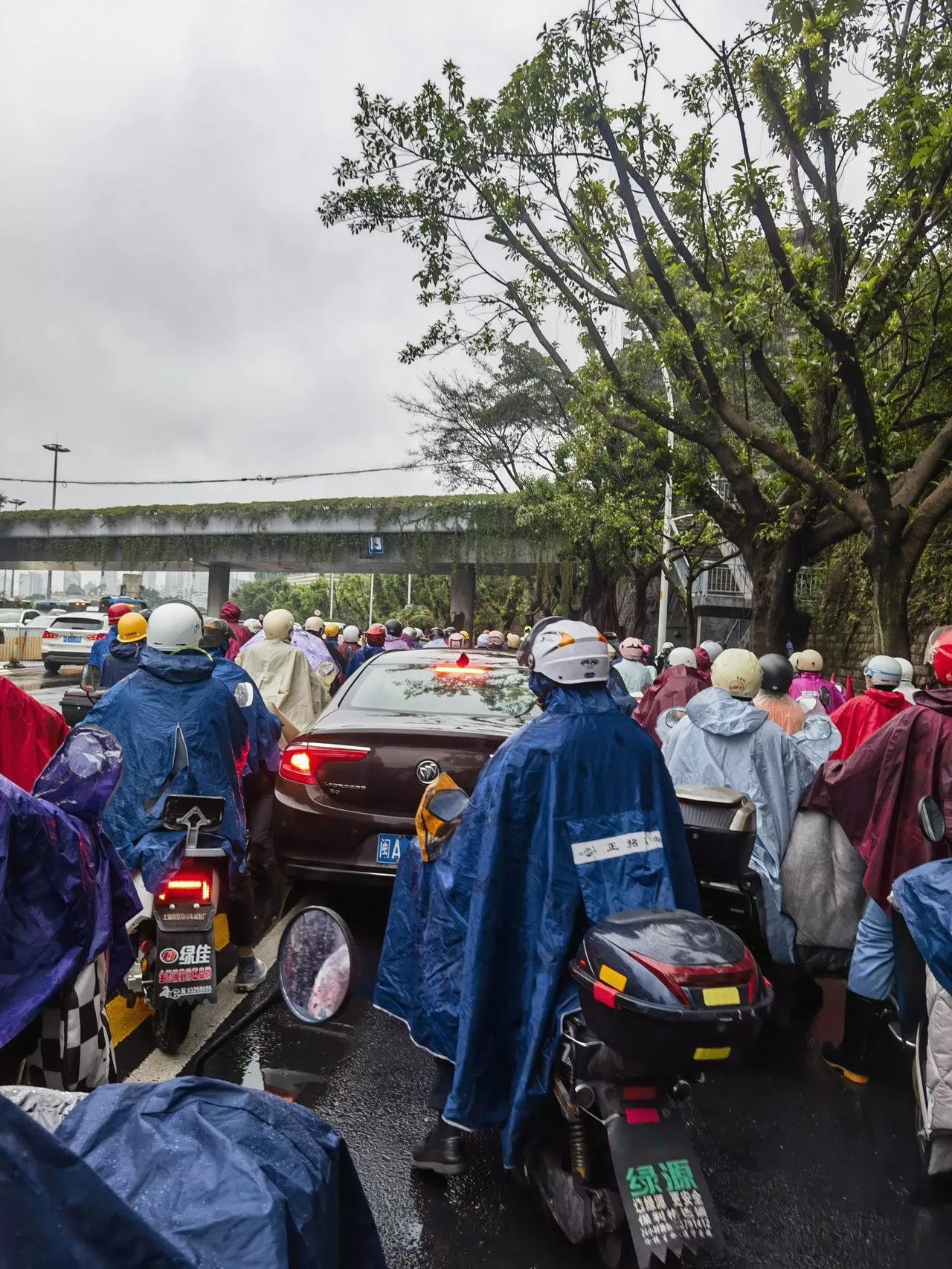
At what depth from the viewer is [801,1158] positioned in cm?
353

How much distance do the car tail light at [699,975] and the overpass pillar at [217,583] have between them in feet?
123

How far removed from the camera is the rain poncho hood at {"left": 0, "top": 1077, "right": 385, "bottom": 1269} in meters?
1.09

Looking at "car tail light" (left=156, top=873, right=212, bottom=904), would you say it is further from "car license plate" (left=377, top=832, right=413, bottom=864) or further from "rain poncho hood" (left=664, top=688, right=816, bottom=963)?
"rain poncho hood" (left=664, top=688, right=816, bottom=963)

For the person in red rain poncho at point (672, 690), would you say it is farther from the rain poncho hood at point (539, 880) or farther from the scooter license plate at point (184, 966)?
the rain poncho hood at point (539, 880)

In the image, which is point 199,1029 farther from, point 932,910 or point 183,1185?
point 183,1185

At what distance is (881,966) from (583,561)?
77.4 feet

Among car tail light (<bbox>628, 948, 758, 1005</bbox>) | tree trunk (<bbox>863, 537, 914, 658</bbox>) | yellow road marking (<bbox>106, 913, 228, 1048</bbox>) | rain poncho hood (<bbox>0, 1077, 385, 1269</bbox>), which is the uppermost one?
tree trunk (<bbox>863, 537, 914, 658</bbox>)

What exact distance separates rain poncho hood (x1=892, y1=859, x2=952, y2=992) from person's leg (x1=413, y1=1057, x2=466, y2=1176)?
1487 mm

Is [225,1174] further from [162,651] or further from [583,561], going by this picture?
[583,561]

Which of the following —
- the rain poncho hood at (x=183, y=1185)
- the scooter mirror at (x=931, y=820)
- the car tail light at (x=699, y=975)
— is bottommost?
the car tail light at (x=699, y=975)

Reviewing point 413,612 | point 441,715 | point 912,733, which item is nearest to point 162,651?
point 441,715

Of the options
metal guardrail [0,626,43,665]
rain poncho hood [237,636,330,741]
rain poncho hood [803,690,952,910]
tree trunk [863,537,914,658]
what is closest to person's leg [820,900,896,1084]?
rain poncho hood [803,690,952,910]

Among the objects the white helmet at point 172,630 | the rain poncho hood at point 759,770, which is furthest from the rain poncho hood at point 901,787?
the white helmet at point 172,630

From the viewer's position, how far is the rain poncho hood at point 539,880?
9.29 ft
